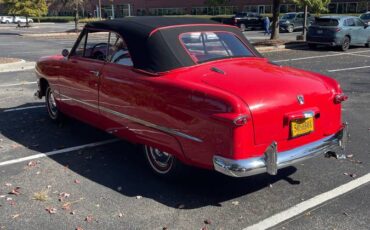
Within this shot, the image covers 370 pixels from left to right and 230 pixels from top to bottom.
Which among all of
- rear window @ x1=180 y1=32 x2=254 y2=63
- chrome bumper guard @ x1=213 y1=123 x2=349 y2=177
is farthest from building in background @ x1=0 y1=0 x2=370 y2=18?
chrome bumper guard @ x1=213 y1=123 x2=349 y2=177

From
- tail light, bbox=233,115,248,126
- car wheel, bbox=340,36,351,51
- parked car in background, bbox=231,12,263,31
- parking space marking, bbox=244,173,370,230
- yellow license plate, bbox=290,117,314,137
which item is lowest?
parking space marking, bbox=244,173,370,230

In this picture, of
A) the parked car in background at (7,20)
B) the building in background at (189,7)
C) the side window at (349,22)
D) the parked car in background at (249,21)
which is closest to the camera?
the side window at (349,22)

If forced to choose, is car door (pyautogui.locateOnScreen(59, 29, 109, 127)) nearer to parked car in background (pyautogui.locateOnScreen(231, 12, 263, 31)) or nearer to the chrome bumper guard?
the chrome bumper guard

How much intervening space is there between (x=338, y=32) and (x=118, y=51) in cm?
1562

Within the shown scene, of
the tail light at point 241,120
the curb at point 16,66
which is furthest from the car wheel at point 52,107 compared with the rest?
the curb at point 16,66

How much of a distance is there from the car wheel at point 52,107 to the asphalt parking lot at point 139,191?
1.34ft

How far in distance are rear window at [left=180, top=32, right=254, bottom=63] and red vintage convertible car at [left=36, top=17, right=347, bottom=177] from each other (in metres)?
0.01

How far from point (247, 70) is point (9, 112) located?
5290 millimetres

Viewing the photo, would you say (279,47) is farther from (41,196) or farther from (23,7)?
(23,7)

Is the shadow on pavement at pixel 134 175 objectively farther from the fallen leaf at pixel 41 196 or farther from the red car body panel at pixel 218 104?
the fallen leaf at pixel 41 196

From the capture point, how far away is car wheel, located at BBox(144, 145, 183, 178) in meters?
4.50

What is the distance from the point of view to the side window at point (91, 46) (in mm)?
5734

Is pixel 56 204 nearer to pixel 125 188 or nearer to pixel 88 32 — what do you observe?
pixel 125 188

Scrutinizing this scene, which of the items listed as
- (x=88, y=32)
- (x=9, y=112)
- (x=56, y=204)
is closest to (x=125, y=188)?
(x=56, y=204)
